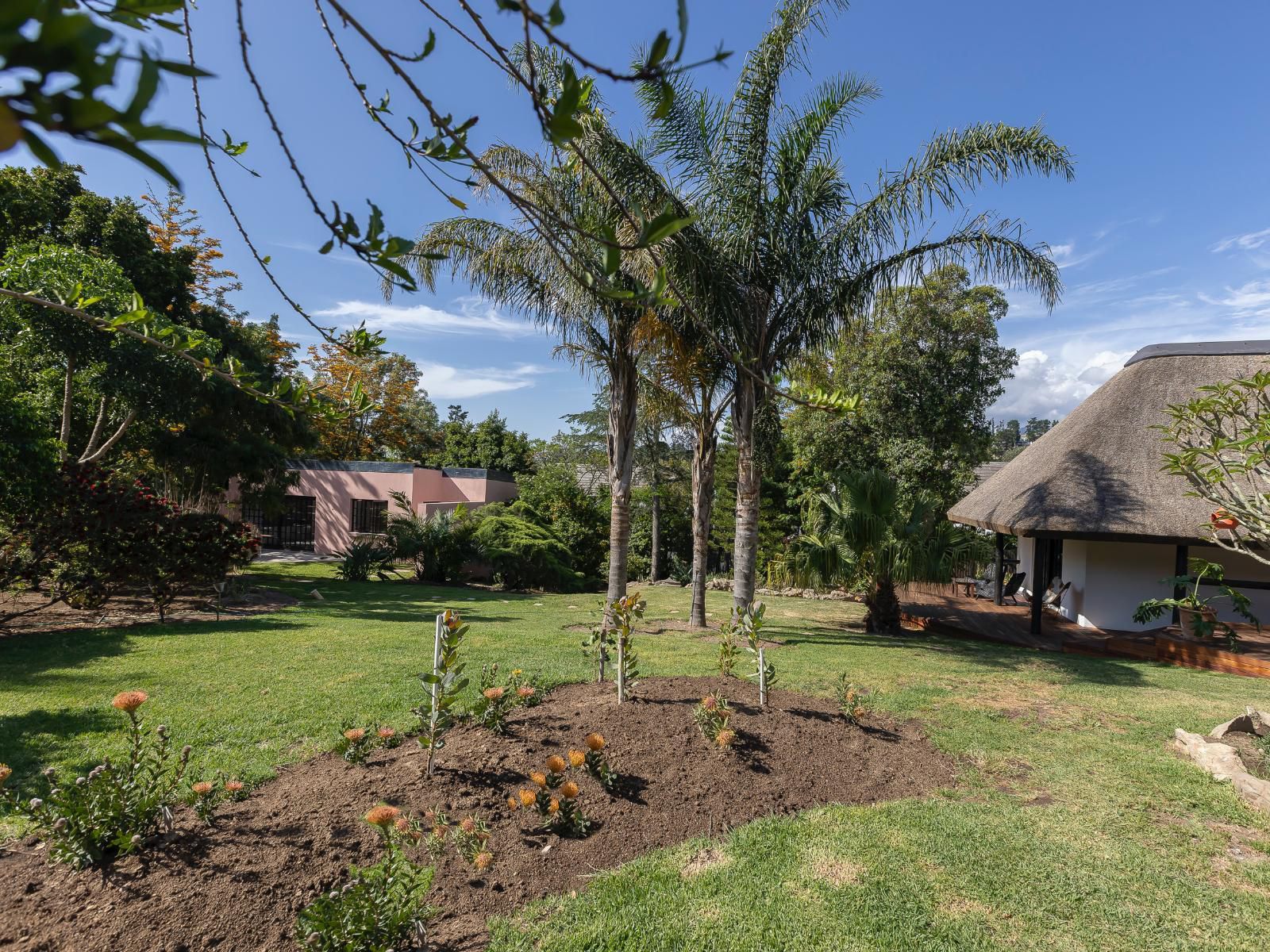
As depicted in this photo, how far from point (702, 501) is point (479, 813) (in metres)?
7.93

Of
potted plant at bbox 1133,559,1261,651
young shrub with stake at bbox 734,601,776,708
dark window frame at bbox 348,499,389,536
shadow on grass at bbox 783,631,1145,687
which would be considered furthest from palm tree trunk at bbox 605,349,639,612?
dark window frame at bbox 348,499,389,536

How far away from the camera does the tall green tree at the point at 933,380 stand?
57.8 ft

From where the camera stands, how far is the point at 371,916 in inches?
93.4

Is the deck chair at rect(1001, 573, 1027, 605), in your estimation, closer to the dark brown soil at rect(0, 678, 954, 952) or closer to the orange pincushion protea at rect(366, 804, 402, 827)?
the dark brown soil at rect(0, 678, 954, 952)

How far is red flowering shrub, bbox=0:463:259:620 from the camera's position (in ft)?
25.8

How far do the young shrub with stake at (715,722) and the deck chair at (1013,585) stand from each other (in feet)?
46.6

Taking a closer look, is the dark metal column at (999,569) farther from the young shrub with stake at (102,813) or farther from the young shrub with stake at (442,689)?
the young shrub with stake at (102,813)

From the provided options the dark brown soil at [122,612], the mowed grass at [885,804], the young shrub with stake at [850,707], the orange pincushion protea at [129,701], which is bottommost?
the mowed grass at [885,804]

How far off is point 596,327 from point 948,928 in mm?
8861

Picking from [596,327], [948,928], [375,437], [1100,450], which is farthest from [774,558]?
[375,437]

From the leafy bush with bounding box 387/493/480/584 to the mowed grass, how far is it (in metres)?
8.03

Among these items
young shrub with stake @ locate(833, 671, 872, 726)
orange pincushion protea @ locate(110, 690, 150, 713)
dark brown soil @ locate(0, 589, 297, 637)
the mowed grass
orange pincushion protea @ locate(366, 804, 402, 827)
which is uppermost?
orange pincushion protea @ locate(110, 690, 150, 713)

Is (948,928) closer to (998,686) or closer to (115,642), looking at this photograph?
(998,686)

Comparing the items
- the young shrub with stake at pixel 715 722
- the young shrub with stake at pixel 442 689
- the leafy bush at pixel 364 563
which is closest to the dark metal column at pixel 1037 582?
the young shrub with stake at pixel 715 722
